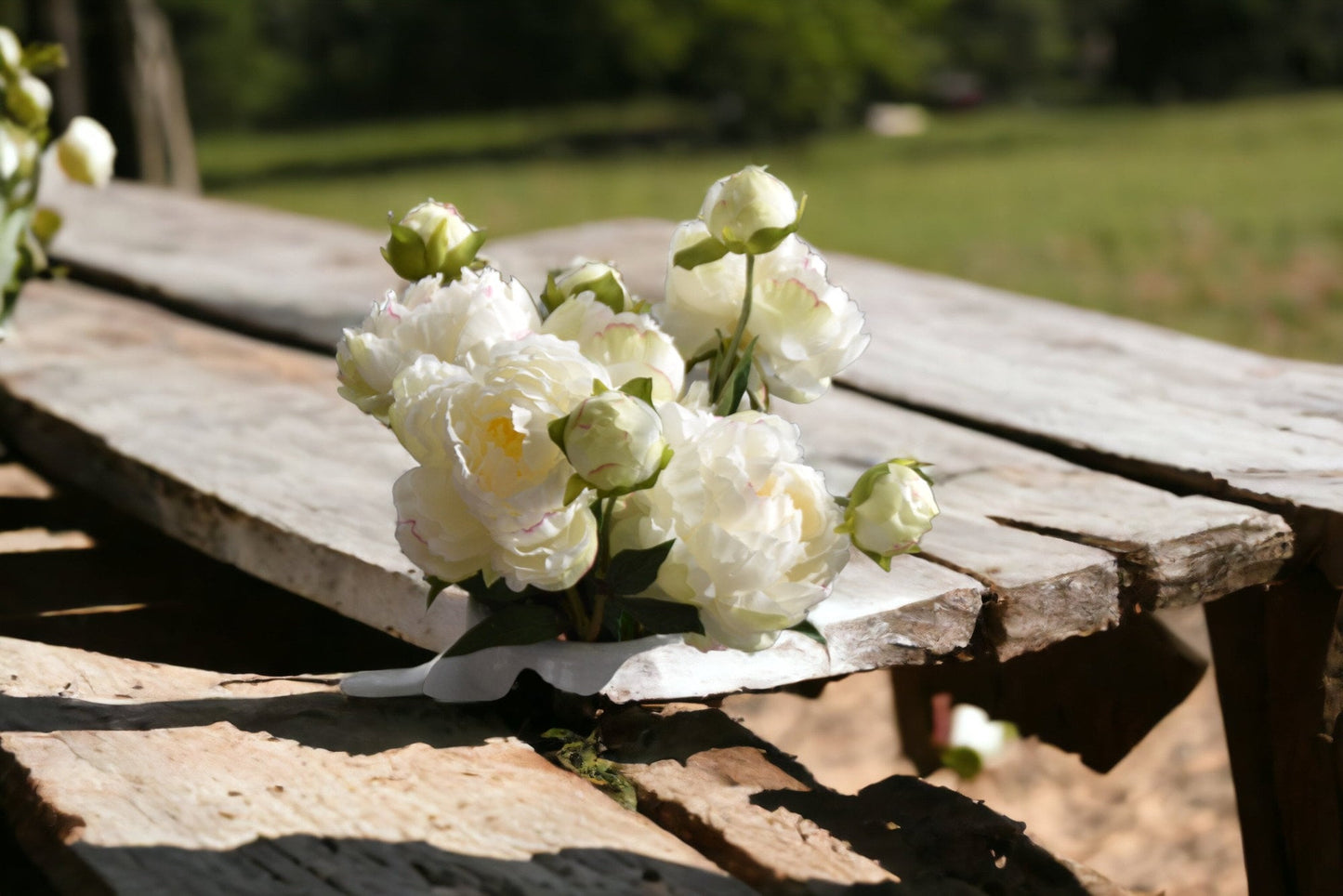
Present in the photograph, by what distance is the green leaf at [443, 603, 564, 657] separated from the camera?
114cm

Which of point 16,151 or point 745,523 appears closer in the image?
point 745,523

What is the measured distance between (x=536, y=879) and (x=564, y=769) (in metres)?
0.18

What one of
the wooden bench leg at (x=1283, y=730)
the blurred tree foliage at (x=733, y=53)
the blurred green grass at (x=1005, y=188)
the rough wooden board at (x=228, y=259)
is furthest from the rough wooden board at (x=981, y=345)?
the blurred tree foliage at (x=733, y=53)

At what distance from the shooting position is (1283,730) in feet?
5.37

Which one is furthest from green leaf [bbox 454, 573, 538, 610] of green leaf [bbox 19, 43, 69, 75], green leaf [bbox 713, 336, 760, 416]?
green leaf [bbox 19, 43, 69, 75]

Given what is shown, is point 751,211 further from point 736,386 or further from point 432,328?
point 432,328

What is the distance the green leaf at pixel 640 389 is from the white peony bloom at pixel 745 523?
41 mm

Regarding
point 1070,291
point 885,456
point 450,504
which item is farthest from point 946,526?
point 1070,291

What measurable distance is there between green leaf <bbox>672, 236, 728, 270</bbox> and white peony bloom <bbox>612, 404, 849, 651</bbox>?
0.14 metres

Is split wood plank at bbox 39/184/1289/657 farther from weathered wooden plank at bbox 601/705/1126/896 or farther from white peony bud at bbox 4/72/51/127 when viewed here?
white peony bud at bbox 4/72/51/127

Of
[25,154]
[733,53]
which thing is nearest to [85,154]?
[25,154]

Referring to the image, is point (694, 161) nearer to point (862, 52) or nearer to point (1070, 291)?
point (862, 52)

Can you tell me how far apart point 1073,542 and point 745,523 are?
1.60 feet

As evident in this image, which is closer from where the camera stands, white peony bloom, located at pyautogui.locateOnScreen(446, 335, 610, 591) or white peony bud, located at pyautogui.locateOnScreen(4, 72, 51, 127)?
white peony bloom, located at pyautogui.locateOnScreen(446, 335, 610, 591)
